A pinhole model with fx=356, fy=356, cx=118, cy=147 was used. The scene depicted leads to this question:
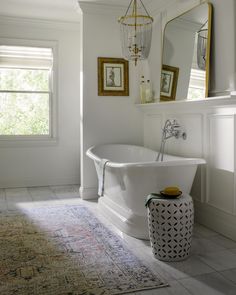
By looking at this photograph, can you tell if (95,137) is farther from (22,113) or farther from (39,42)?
(39,42)

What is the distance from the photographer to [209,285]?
2264 millimetres

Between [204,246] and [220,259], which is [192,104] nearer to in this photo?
[204,246]

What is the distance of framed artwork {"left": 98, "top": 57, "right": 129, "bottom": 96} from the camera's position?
479 centimetres

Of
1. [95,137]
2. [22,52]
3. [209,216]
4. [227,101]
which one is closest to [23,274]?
[209,216]

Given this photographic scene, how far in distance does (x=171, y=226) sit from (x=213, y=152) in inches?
40.7

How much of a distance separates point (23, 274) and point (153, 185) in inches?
49.1

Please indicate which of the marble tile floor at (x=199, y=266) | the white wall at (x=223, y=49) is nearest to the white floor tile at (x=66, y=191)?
the marble tile floor at (x=199, y=266)

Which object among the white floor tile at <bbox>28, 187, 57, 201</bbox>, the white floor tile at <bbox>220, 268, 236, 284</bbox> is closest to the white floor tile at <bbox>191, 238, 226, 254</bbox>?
the white floor tile at <bbox>220, 268, 236, 284</bbox>

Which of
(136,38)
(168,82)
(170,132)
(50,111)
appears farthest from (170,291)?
(50,111)

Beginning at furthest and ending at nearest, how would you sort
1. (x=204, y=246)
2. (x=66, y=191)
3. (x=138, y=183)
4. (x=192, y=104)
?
(x=66, y=191) < (x=192, y=104) < (x=138, y=183) < (x=204, y=246)

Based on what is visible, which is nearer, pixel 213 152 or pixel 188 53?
pixel 213 152

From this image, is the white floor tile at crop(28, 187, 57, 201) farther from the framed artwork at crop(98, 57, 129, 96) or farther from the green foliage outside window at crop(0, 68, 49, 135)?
the framed artwork at crop(98, 57, 129, 96)

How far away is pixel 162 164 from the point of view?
2982 mm

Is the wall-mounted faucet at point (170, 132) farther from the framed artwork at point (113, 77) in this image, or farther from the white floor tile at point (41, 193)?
the white floor tile at point (41, 193)
